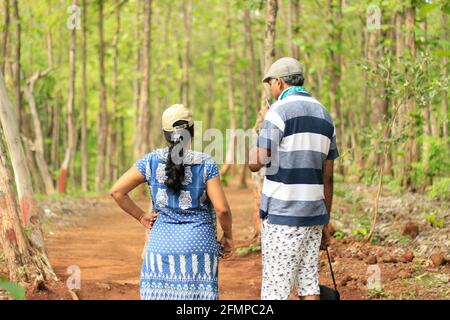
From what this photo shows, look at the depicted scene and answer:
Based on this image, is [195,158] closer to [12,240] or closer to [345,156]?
[12,240]

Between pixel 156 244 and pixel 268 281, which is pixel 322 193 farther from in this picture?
pixel 156 244

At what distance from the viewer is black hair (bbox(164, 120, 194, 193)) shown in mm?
5266

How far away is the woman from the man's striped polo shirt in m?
0.40

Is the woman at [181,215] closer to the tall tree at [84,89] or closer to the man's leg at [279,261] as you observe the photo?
the man's leg at [279,261]

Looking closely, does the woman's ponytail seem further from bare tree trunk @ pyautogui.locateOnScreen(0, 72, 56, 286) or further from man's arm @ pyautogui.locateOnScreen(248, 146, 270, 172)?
bare tree trunk @ pyautogui.locateOnScreen(0, 72, 56, 286)

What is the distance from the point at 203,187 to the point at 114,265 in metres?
5.75

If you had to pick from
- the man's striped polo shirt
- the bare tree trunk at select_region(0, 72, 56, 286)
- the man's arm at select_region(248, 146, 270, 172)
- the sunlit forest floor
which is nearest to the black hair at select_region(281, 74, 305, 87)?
the man's striped polo shirt

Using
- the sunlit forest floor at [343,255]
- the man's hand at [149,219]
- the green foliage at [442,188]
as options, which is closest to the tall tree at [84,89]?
the sunlit forest floor at [343,255]

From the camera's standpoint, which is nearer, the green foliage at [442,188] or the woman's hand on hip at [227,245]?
the woman's hand on hip at [227,245]

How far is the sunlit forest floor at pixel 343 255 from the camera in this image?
8.40 metres

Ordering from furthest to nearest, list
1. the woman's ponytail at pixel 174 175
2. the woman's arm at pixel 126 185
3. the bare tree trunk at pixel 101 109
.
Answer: the bare tree trunk at pixel 101 109
the woman's arm at pixel 126 185
the woman's ponytail at pixel 174 175

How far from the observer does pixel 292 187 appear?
5461mm

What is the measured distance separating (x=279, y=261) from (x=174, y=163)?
104 centimetres
